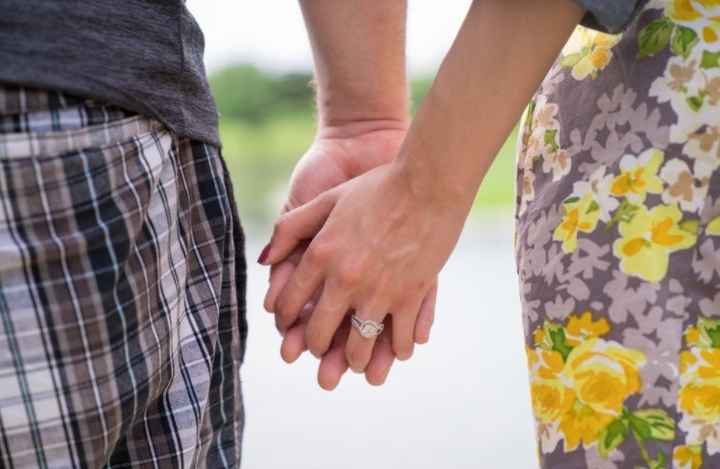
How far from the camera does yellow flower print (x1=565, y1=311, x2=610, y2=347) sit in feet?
3.09

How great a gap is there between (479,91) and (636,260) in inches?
8.2

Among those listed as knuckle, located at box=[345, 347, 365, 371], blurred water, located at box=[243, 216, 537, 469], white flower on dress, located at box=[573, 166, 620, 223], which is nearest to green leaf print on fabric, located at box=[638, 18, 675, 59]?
white flower on dress, located at box=[573, 166, 620, 223]

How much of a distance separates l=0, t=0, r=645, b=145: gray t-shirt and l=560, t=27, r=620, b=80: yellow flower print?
6 cm

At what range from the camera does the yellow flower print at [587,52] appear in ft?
3.22

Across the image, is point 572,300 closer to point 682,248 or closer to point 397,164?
point 682,248

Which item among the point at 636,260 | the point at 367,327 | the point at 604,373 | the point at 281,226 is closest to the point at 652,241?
the point at 636,260

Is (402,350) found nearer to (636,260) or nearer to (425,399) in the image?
(636,260)

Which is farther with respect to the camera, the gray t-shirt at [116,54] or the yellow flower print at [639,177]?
the yellow flower print at [639,177]

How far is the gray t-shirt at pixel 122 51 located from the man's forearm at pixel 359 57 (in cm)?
30

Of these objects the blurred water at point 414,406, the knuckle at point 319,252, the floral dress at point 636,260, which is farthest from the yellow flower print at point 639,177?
the blurred water at point 414,406

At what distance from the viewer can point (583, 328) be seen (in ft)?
3.12

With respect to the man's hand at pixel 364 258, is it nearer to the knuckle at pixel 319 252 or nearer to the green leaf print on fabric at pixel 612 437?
the knuckle at pixel 319 252

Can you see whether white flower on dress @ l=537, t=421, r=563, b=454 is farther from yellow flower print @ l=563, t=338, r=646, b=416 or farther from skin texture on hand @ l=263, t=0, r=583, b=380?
skin texture on hand @ l=263, t=0, r=583, b=380

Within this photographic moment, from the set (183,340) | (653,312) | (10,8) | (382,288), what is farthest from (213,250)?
(653,312)
